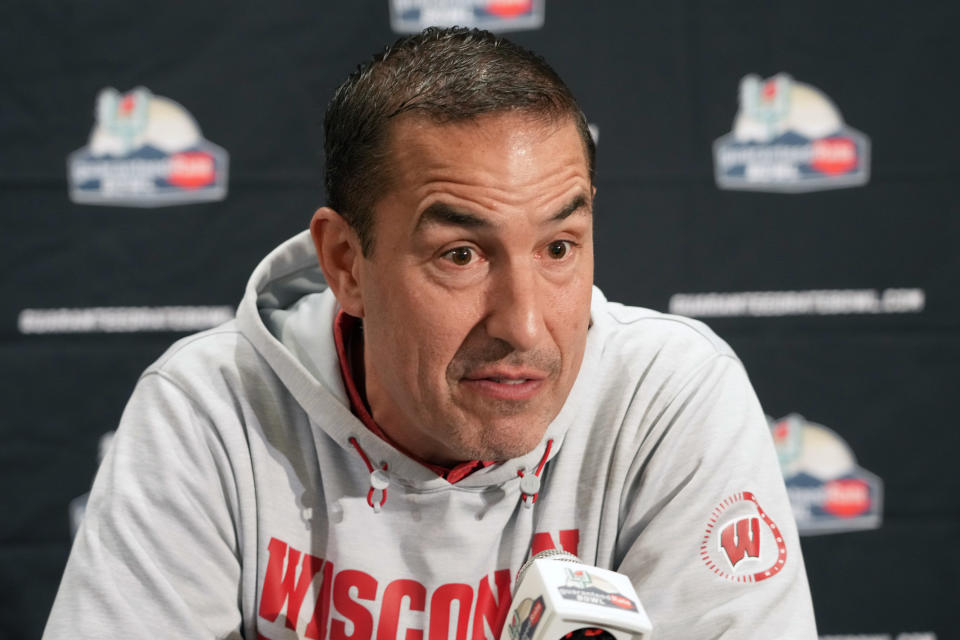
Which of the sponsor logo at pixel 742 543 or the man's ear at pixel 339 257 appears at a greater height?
the man's ear at pixel 339 257

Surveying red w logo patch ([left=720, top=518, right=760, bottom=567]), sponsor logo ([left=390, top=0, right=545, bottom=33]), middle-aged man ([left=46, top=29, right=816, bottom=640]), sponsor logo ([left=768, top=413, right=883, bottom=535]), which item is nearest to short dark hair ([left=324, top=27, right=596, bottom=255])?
middle-aged man ([left=46, top=29, right=816, bottom=640])

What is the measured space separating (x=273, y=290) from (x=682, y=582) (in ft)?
2.40

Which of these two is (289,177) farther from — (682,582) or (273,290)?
(682,582)

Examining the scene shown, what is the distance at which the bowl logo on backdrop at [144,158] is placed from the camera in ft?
7.57

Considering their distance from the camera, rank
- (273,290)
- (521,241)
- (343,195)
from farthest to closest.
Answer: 1. (273,290)
2. (343,195)
3. (521,241)

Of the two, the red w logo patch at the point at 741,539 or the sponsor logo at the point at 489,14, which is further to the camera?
the sponsor logo at the point at 489,14

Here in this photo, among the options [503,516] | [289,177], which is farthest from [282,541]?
[289,177]

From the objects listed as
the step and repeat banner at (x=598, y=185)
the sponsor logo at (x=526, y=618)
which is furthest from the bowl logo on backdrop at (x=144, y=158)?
the sponsor logo at (x=526, y=618)

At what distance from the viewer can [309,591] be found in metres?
1.28

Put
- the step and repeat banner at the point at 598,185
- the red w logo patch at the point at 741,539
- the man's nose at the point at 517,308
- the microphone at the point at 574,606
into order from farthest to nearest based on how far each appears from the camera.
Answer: the step and repeat banner at the point at 598,185, the red w logo patch at the point at 741,539, the man's nose at the point at 517,308, the microphone at the point at 574,606

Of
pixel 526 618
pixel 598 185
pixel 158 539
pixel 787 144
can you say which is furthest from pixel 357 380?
pixel 787 144

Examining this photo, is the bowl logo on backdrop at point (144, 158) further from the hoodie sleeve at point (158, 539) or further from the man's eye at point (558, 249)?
the man's eye at point (558, 249)

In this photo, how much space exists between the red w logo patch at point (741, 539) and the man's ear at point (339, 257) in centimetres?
51

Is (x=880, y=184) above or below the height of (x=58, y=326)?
above
